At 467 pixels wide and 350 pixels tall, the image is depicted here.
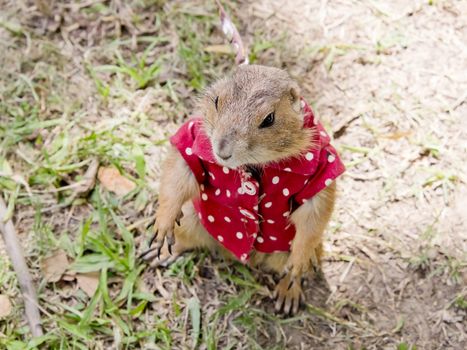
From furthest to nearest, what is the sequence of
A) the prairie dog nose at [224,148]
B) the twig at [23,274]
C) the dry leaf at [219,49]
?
the dry leaf at [219,49], the twig at [23,274], the prairie dog nose at [224,148]

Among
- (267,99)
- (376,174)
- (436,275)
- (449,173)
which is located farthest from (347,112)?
(267,99)

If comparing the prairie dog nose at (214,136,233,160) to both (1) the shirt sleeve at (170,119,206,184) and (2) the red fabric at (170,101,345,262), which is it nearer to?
(2) the red fabric at (170,101,345,262)

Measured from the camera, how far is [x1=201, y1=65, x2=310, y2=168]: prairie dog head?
115 inches

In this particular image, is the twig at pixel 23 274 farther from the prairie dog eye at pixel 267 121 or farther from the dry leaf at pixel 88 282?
the prairie dog eye at pixel 267 121

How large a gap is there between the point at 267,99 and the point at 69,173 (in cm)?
198

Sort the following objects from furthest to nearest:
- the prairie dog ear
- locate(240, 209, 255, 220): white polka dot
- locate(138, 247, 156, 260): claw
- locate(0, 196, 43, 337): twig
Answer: locate(138, 247, 156, 260): claw, locate(0, 196, 43, 337): twig, locate(240, 209, 255, 220): white polka dot, the prairie dog ear

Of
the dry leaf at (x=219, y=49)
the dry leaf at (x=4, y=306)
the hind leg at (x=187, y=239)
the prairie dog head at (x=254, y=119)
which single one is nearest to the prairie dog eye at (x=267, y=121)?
the prairie dog head at (x=254, y=119)

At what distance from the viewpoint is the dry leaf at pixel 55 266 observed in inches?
163

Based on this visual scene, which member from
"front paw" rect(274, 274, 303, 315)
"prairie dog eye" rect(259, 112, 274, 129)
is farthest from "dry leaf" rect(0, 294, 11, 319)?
"prairie dog eye" rect(259, 112, 274, 129)

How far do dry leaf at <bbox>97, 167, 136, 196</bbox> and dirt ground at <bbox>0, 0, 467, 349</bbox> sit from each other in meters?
0.07

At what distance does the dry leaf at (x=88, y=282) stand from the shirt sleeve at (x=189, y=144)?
46.2 inches

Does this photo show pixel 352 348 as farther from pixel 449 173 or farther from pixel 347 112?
pixel 347 112

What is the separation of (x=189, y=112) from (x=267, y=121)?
6.15 feet

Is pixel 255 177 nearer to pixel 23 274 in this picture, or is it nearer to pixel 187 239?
pixel 187 239
